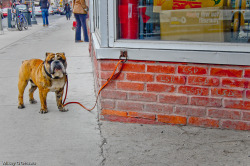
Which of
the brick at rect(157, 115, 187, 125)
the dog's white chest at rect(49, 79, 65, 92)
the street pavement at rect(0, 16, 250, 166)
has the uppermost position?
the dog's white chest at rect(49, 79, 65, 92)

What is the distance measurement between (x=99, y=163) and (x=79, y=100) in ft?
6.68

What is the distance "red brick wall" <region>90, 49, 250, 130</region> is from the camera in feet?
10.9

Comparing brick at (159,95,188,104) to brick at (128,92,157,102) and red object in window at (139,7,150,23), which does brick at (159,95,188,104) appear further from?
red object in window at (139,7,150,23)

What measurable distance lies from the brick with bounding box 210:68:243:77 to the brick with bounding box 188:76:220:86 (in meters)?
0.07

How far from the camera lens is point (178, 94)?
11.5 feet

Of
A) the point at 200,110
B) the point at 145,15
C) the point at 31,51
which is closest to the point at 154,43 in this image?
the point at 145,15

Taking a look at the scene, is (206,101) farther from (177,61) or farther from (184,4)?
(184,4)

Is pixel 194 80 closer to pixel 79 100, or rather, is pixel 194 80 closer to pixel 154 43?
pixel 154 43

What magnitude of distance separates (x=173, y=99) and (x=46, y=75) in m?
1.67

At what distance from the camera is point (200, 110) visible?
3.49m

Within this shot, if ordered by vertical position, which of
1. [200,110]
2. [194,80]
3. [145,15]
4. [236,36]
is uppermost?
[145,15]

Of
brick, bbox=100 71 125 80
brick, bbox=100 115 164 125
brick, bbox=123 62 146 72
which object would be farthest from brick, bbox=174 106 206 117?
brick, bbox=100 71 125 80

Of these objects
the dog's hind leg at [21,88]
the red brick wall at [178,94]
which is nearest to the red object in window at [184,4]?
the red brick wall at [178,94]

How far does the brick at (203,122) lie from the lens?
3.50 meters
